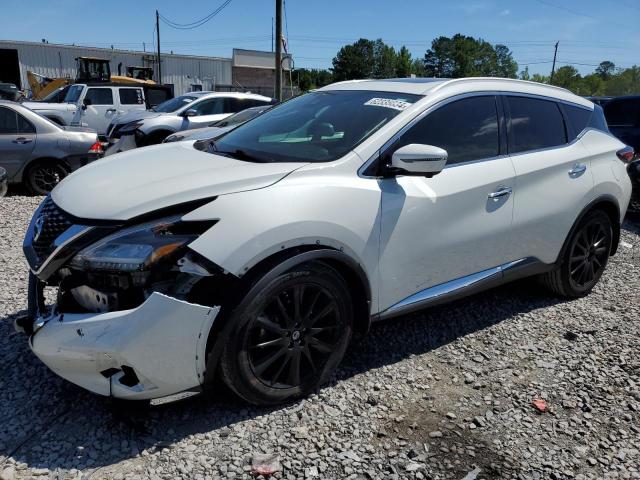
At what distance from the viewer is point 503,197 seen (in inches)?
143

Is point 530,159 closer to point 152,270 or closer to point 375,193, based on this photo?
point 375,193

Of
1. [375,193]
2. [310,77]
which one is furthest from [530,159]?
[310,77]

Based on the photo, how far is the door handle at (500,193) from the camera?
355 cm

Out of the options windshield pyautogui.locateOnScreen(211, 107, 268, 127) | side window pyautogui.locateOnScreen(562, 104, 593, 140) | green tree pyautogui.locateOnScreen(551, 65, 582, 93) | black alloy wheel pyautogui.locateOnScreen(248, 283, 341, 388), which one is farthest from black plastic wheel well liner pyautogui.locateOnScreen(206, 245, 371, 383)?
green tree pyautogui.locateOnScreen(551, 65, 582, 93)

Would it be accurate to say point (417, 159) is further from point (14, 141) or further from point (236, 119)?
point (236, 119)

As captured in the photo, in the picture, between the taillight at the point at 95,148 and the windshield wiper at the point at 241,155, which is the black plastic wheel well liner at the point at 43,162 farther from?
the windshield wiper at the point at 241,155

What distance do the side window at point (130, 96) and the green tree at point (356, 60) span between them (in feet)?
284

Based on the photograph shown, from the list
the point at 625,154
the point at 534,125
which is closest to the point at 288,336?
the point at 534,125

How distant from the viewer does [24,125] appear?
26.7ft

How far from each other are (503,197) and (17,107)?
745 cm

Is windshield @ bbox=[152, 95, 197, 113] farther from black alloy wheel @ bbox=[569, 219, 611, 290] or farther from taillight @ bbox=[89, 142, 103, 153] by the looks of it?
black alloy wheel @ bbox=[569, 219, 611, 290]

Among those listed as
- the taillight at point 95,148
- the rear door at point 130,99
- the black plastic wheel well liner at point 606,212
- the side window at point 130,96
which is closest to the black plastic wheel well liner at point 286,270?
the black plastic wheel well liner at point 606,212

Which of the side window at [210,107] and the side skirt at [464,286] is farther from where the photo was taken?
the side window at [210,107]

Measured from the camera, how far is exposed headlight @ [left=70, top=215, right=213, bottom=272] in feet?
7.89
